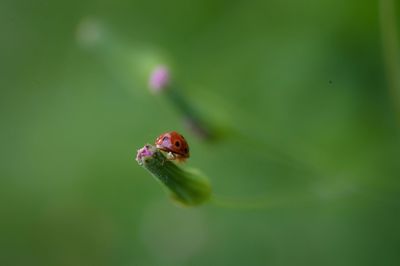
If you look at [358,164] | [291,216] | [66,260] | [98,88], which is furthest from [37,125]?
A: [358,164]

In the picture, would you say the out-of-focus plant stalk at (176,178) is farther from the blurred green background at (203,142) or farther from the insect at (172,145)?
the blurred green background at (203,142)

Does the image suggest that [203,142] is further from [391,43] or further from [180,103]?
[391,43]

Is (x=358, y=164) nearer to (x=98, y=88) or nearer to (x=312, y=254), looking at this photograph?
(x=312, y=254)

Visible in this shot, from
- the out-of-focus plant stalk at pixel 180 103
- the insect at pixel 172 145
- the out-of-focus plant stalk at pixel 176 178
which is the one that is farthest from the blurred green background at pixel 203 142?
the insect at pixel 172 145

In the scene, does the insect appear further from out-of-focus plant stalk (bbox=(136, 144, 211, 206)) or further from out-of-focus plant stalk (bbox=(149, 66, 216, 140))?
out-of-focus plant stalk (bbox=(149, 66, 216, 140))

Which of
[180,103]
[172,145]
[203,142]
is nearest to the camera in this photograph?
[172,145]

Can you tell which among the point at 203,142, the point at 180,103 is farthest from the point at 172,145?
→ the point at 203,142
